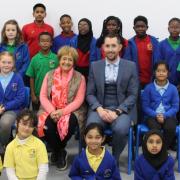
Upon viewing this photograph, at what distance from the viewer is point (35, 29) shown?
4.94m

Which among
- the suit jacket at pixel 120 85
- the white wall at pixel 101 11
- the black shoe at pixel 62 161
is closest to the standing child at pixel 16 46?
the white wall at pixel 101 11

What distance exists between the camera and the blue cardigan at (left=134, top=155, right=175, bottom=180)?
304cm

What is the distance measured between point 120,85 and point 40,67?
974 mm

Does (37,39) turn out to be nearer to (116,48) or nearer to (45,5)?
(45,5)

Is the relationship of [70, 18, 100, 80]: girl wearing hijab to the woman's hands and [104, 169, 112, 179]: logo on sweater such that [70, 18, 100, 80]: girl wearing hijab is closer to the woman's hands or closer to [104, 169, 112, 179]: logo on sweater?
the woman's hands

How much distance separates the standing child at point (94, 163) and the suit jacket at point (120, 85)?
0.70 metres

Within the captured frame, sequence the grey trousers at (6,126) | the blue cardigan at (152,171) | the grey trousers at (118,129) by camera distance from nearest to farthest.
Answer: the blue cardigan at (152,171) → the grey trousers at (118,129) → the grey trousers at (6,126)

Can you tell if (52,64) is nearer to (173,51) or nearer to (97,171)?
(173,51)

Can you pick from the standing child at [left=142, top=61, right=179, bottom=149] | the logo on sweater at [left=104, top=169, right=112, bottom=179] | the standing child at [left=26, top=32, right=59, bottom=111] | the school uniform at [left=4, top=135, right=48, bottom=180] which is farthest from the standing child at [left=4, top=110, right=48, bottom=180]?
the standing child at [left=26, top=32, right=59, bottom=111]

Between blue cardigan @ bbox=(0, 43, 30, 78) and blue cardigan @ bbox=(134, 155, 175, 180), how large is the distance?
6.21ft

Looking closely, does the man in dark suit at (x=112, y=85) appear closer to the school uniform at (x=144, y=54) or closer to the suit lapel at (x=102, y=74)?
the suit lapel at (x=102, y=74)

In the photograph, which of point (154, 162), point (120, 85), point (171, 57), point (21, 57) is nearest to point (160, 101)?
point (120, 85)

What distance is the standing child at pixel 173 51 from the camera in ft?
14.5

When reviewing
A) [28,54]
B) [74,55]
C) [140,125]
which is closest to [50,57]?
[28,54]
